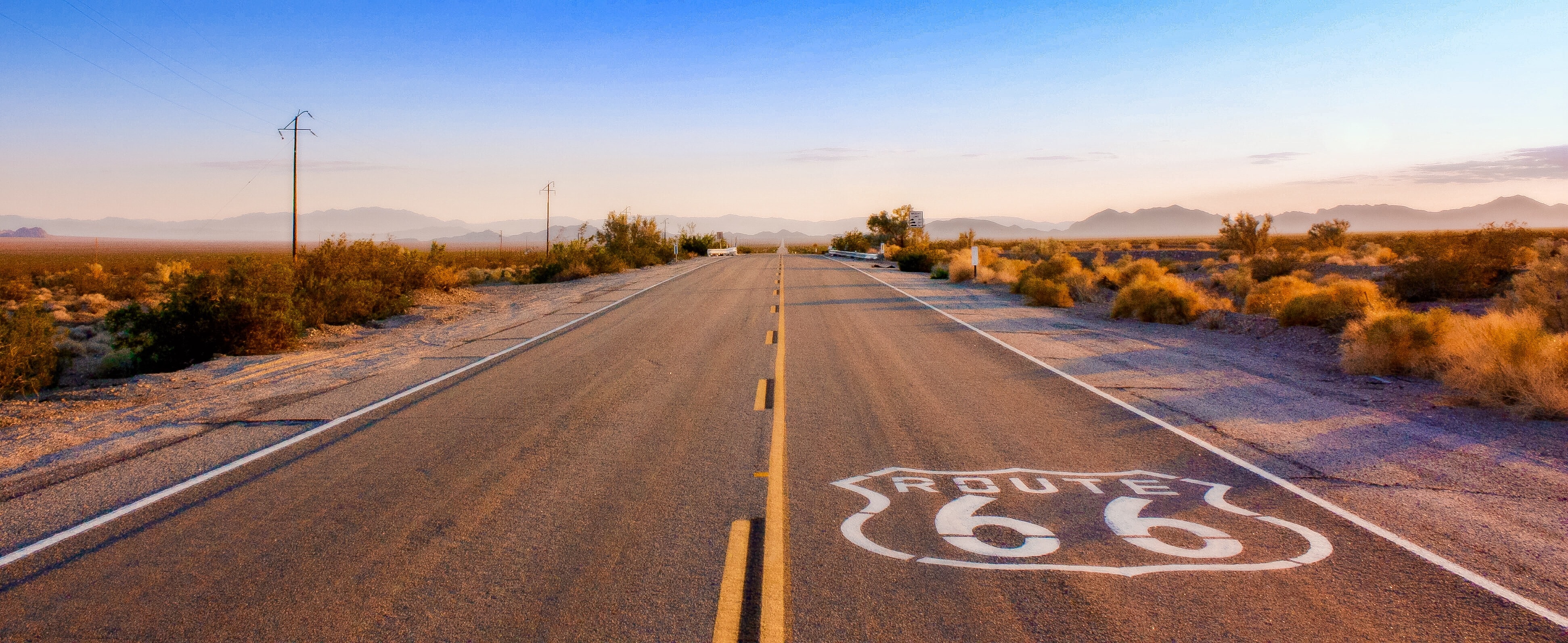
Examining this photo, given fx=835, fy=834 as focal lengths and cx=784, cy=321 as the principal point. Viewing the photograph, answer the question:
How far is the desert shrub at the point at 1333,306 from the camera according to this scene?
1419cm

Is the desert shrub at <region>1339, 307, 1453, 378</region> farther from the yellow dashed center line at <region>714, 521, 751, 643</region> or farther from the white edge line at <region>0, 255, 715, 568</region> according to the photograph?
the white edge line at <region>0, 255, 715, 568</region>

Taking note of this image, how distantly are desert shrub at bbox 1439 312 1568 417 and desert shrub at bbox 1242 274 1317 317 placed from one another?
6081 millimetres

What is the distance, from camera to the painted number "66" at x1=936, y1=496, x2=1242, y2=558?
15.4ft

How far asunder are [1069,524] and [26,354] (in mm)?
13200

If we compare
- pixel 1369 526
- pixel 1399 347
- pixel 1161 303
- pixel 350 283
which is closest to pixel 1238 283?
pixel 1161 303

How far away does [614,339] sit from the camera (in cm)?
1453

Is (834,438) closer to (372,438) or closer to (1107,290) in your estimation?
(372,438)

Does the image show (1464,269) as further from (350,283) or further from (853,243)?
(853,243)

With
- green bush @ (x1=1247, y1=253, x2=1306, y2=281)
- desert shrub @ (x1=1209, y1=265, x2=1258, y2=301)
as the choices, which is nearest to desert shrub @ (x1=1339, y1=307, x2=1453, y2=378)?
desert shrub @ (x1=1209, y1=265, x2=1258, y2=301)

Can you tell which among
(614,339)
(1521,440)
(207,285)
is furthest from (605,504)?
(207,285)

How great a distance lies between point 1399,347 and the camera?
35.4 ft

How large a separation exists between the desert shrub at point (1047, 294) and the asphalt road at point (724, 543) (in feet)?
A: 46.3

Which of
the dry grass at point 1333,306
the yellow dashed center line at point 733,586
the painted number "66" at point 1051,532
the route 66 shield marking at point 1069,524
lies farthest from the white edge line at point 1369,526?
the dry grass at point 1333,306

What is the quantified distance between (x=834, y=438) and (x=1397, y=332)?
27.7 ft
